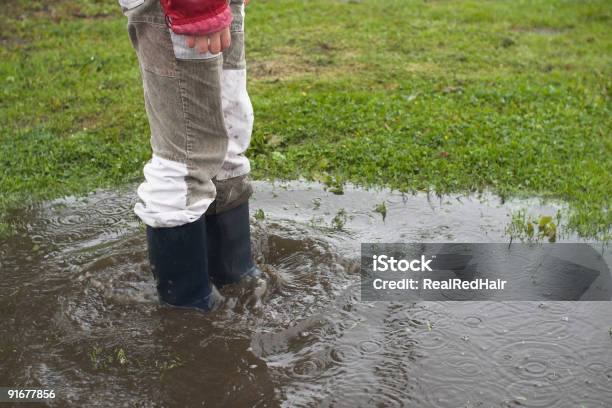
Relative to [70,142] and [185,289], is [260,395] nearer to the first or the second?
[185,289]

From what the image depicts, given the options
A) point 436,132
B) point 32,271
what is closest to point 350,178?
point 436,132

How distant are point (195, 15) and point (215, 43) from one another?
0.16 metres

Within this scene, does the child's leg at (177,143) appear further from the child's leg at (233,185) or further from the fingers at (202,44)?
the child's leg at (233,185)

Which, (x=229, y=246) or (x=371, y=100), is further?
(x=371, y=100)

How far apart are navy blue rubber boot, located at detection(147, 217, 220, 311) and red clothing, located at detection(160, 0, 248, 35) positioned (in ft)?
2.62

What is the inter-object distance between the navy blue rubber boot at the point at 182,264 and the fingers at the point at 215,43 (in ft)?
2.30

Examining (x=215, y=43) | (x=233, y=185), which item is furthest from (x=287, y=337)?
(x=215, y=43)

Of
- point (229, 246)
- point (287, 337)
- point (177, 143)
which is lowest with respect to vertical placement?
point (287, 337)

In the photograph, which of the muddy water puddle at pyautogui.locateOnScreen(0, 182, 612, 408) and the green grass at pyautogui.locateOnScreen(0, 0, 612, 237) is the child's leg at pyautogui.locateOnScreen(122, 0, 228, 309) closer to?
the muddy water puddle at pyautogui.locateOnScreen(0, 182, 612, 408)

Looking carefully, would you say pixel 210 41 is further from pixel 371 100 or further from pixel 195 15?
pixel 371 100

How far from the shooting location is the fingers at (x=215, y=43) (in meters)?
2.97

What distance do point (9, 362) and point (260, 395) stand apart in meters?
1.02

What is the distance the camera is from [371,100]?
242 inches

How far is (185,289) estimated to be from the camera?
3.34m
